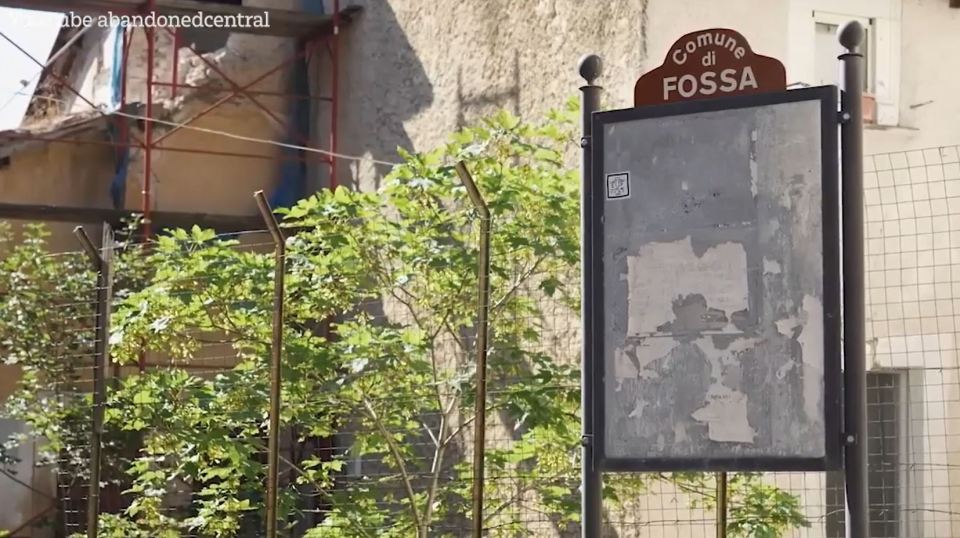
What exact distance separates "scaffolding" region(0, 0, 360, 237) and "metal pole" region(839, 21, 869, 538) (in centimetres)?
1116

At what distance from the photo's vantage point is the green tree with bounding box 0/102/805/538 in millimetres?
9469

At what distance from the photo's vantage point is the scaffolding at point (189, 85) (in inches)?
611

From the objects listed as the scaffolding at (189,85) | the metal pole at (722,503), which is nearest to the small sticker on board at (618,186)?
the metal pole at (722,503)

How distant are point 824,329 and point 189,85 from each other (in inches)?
481

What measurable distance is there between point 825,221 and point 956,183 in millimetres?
7458

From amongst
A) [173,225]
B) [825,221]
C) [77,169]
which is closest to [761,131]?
[825,221]

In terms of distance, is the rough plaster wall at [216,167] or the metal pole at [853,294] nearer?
the metal pole at [853,294]

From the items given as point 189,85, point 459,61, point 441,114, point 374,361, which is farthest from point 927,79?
point 189,85

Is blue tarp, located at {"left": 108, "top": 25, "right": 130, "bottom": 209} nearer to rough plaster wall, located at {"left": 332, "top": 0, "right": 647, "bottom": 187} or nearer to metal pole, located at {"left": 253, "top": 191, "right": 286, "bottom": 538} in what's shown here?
rough plaster wall, located at {"left": 332, "top": 0, "right": 647, "bottom": 187}

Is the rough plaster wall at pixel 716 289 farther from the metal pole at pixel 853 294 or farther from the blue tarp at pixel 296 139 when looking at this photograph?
the blue tarp at pixel 296 139

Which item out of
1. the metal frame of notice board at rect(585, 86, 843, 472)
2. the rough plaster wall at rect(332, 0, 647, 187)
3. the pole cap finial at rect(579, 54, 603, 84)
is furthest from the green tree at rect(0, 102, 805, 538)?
the metal frame of notice board at rect(585, 86, 843, 472)

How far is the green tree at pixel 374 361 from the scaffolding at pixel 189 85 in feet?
17.1

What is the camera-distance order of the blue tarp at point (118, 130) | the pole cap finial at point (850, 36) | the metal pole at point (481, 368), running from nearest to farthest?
the pole cap finial at point (850, 36)
the metal pole at point (481, 368)
the blue tarp at point (118, 130)

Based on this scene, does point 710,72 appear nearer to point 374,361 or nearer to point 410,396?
point 374,361
